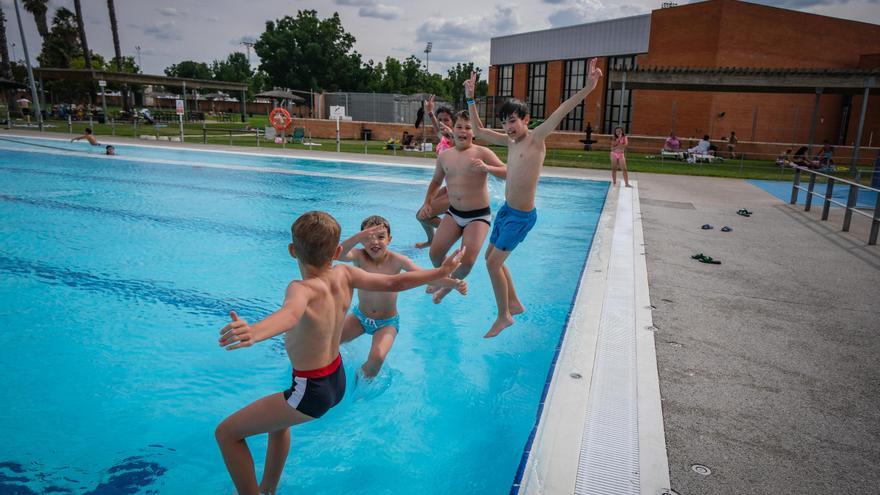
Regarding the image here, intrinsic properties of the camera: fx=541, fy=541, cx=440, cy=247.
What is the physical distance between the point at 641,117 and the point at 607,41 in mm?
8665

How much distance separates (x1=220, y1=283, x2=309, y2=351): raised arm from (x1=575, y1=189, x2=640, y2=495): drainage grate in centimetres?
159

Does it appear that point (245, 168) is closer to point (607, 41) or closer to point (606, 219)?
point (606, 219)

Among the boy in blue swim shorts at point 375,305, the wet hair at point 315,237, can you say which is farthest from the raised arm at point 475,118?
the wet hair at point 315,237

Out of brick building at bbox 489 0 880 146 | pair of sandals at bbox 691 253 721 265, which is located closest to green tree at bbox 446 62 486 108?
brick building at bbox 489 0 880 146

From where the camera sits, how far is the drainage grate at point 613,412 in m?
2.66

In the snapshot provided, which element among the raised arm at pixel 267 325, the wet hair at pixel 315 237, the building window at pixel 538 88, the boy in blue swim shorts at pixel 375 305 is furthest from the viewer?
the building window at pixel 538 88

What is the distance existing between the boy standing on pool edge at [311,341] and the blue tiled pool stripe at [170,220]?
7359 millimetres

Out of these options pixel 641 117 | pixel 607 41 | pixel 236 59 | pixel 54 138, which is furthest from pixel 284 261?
pixel 236 59

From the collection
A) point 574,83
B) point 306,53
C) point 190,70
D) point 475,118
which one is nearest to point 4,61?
point 306,53

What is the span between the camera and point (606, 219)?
1025 cm

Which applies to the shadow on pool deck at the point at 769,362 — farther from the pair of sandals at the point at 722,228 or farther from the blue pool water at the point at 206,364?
the blue pool water at the point at 206,364

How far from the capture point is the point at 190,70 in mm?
116375

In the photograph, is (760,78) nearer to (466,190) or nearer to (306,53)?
(466,190)

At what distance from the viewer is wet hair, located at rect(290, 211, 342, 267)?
235 centimetres
